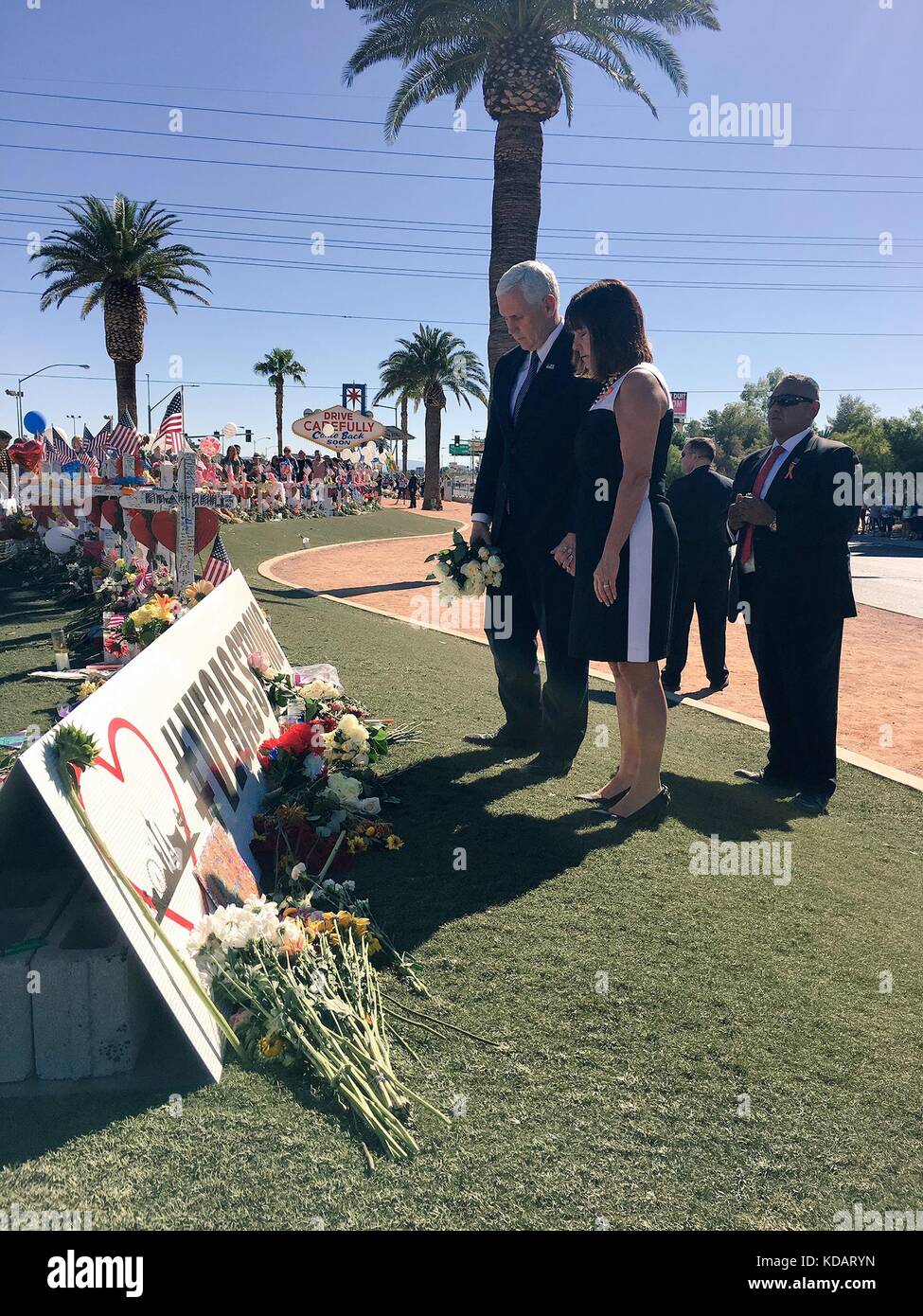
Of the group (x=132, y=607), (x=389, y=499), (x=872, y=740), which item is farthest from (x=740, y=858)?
(x=389, y=499)

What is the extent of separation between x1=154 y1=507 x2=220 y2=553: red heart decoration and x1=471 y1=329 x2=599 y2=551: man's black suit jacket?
4423 millimetres

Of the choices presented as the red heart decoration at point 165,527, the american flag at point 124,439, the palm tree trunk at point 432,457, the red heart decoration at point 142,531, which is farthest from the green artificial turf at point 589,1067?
the palm tree trunk at point 432,457

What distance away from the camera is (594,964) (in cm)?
307

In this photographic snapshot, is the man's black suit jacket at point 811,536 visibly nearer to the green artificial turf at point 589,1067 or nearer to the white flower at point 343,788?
the green artificial turf at point 589,1067

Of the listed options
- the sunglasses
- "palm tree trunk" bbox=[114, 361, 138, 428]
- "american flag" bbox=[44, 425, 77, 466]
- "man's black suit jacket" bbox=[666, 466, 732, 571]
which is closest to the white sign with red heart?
the sunglasses

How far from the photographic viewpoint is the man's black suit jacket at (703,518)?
7.89 metres

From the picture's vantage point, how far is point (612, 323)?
3.96 meters

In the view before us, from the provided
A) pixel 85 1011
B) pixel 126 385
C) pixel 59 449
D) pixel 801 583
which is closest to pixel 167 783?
pixel 85 1011

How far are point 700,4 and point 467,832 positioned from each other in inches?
656

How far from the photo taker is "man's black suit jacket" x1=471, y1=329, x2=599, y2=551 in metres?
4.56

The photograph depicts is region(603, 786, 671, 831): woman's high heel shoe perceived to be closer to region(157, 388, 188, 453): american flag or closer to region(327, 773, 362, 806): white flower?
region(327, 773, 362, 806): white flower

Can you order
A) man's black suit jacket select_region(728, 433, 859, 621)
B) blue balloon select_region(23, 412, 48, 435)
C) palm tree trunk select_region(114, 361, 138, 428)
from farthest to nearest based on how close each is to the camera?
palm tree trunk select_region(114, 361, 138, 428), blue balloon select_region(23, 412, 48, 435), man's black suit jacket select_region(728, 433, 859, 621)

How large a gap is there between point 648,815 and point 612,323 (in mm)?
2095

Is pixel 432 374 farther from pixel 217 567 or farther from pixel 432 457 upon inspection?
pixel 217 567
